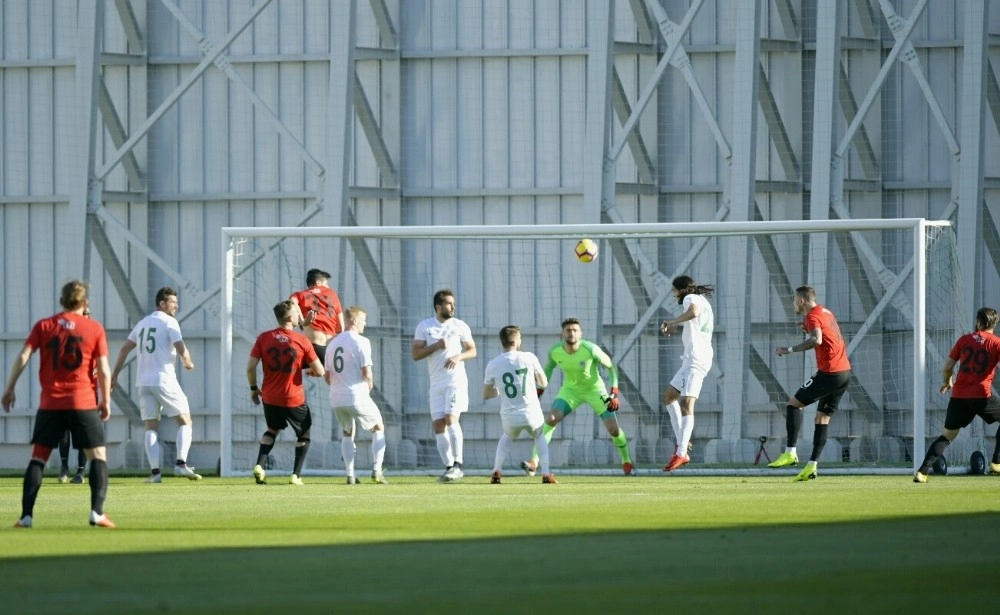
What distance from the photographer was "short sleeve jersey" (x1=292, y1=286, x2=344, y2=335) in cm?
1738

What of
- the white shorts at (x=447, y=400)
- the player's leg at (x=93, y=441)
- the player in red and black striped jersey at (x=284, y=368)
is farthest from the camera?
the white shorts at (x=447, y=400)

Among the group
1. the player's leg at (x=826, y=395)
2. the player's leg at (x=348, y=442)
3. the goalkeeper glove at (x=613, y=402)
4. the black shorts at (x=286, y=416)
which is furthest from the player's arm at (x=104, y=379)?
the player's leg at (x=826, y=395)

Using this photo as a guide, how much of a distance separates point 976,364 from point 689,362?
2976 millimetres

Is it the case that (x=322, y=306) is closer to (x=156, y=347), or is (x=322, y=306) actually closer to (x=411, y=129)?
(x=156, y=347)

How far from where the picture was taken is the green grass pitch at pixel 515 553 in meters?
6.38

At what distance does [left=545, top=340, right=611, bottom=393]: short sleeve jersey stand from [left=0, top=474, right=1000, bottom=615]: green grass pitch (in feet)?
10.5

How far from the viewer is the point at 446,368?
53.2 feet

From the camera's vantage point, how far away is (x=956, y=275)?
17.9 metres

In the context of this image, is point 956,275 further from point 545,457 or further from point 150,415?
point 150,415

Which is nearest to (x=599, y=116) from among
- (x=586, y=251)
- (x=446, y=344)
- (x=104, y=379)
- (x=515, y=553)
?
(x=586, y=251)

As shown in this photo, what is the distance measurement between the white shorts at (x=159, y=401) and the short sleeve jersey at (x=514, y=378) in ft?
11.3

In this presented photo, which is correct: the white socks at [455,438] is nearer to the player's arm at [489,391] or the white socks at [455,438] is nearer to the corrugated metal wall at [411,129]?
the player's arm at [489,391]

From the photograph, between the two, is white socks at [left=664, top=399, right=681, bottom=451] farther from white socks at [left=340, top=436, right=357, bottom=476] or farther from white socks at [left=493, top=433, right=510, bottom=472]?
white socks at [left=340, top=436, right=357, bottom=476]

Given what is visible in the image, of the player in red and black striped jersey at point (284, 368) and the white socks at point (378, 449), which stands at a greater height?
the player in red and black striped jersey at point (284, 368)
